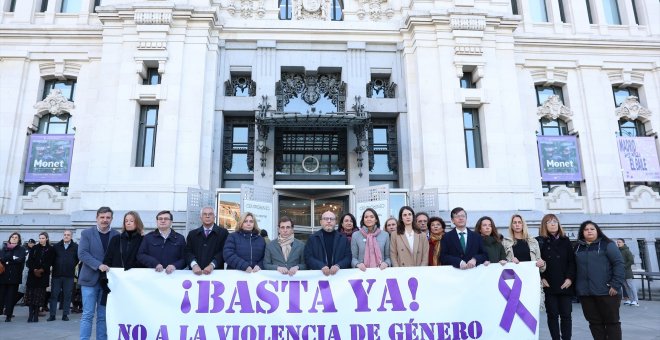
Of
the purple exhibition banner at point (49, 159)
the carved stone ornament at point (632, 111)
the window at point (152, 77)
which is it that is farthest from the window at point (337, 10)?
the carved stone ornament at point (632, 111)

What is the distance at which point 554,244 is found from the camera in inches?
283

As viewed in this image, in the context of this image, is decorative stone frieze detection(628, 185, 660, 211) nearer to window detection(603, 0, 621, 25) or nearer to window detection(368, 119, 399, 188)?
window detection(603, 0, 621, 25)

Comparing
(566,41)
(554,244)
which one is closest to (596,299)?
(554,244)

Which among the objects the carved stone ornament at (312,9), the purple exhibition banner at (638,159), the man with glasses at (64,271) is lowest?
the man with glasses at (64,271)

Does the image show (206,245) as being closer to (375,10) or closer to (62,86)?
(375,10)

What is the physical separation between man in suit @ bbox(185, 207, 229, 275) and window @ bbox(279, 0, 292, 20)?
46.8 ft

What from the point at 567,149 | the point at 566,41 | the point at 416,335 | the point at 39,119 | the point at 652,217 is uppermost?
the point at 566,41

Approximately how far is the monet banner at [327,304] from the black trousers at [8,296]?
6.48 m

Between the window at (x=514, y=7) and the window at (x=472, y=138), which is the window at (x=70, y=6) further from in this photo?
the window at (x=514, y=7)

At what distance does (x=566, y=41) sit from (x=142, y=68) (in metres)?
19.2

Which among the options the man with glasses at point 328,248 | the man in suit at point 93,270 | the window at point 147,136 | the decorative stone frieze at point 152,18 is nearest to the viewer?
the man in suit at point 93,270

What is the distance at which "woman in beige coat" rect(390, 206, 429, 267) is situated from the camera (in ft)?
A: 24.4

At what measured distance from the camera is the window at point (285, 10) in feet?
63.4

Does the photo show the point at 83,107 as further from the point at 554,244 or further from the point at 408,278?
the point at 554,244
